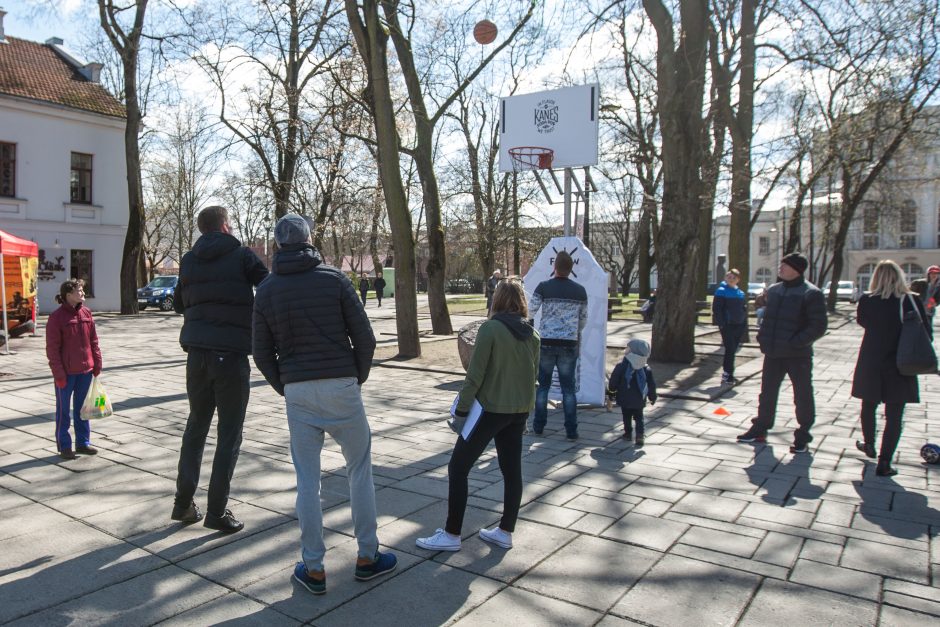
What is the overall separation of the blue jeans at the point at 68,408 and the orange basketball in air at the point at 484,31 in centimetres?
917

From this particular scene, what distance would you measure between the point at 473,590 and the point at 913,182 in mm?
39372

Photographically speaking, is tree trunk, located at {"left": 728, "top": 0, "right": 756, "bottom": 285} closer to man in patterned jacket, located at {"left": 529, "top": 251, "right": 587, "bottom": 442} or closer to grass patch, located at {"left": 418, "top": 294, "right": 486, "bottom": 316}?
man in patterned jacket, located at {"left": 529, "top": 251, "right": 587, "bottom": 442}

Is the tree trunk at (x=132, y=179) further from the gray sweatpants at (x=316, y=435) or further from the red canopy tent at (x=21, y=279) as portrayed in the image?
the gray sweatpants at (x=316, y=435)

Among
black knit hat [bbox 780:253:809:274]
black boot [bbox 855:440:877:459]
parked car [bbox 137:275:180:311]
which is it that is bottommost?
black boot [bbox 855:440:877:459]

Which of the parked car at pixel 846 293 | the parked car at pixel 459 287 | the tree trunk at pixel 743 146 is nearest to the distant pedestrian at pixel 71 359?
the tree trunk at pixel 743 146

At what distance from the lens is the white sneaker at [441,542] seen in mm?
3943

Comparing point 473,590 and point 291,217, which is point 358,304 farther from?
point 473,590

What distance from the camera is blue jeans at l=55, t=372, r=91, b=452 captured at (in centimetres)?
585

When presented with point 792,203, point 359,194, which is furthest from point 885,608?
point 792,203

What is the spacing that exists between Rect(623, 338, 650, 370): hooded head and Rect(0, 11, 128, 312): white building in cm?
2629

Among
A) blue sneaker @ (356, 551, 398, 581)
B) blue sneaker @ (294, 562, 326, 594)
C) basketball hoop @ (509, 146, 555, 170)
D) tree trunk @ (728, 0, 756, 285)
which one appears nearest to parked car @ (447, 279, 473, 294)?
tree trunk @ (728, 0, 756, 285)

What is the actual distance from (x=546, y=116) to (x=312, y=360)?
7617 mm

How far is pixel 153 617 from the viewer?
10.4 feet

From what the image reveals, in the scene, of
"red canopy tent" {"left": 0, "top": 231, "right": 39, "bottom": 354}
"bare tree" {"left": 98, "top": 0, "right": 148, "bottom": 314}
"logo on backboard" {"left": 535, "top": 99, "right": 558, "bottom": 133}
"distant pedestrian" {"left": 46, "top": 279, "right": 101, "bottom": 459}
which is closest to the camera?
"distant pedestrian" {"left": 46, "top": 279, "right": 101, "bottom": 459}
